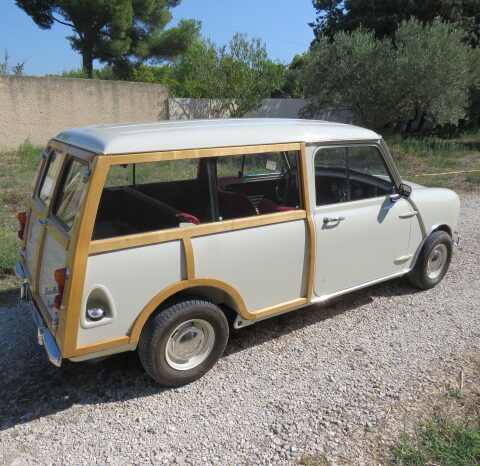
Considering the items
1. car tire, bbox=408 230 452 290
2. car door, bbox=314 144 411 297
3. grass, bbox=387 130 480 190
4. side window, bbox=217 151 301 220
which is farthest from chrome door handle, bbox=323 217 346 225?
grass, bbox=387 130 480 190

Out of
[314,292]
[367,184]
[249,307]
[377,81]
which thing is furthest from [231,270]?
[377,81]

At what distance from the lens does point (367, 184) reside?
4000 millimetres

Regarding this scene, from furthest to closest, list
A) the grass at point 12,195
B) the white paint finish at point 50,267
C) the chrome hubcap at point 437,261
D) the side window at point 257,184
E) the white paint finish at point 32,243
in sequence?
the grass at point 12,195, the chrome hubcap at point 437,261, the side window at point 257,184, the white paint finish at point 32,243, the white paint finish at point 50,267

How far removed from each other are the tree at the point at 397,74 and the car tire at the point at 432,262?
38.6 ft

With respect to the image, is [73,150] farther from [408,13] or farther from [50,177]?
[408,13]

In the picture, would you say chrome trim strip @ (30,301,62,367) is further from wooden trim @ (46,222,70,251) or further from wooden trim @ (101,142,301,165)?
wooden trim @ (101,142,301,165)

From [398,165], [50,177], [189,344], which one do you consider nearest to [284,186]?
[189,344]

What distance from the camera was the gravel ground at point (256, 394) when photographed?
8.60 feet

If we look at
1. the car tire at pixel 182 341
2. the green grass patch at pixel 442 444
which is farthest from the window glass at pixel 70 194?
the green grass patch at pixel 442 444

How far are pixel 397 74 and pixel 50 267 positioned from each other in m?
14.7

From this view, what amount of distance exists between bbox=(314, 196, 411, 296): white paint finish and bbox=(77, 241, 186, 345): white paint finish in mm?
1272

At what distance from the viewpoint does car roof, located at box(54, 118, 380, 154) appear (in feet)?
8.88

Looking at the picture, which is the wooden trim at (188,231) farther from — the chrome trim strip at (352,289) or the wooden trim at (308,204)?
the chrome trim strip at (352,289)

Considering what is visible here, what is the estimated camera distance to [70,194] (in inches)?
116
